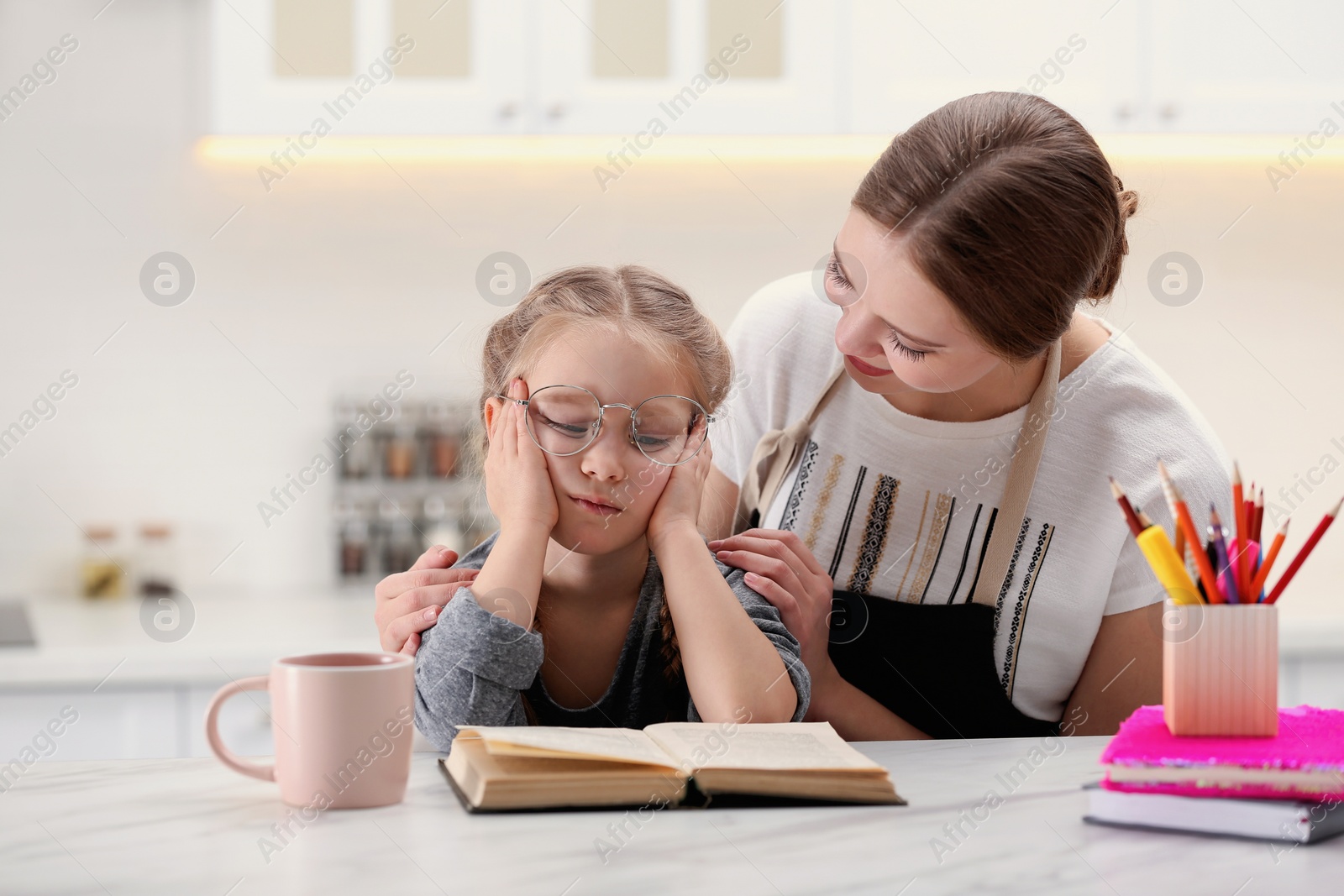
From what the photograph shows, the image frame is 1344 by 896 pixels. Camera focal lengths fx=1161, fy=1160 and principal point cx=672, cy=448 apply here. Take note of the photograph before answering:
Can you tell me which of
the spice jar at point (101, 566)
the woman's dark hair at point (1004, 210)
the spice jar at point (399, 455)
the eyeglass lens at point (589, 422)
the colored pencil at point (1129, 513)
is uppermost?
the woman's dark hair at point (1004, 210)

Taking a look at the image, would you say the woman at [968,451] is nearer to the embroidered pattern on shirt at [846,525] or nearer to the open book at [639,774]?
the embroidered pattern on shirt at [846,525]

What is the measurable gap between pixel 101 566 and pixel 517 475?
1.72 metres

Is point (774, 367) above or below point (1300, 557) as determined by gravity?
above

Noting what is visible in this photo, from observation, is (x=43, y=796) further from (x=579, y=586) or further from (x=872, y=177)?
(x=872, y=177)

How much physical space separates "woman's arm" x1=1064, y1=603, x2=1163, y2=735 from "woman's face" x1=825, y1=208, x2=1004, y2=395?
320mm

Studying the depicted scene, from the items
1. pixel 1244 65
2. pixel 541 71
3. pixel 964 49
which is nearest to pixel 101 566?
pixel 541 71

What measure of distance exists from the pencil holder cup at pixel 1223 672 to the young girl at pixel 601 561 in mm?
352

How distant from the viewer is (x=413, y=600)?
1.05m

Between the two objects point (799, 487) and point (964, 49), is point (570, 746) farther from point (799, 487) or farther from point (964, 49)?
point (964, 49)

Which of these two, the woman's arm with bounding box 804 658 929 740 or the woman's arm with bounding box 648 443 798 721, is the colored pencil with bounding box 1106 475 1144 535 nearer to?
the woman's arm with bounding box 648 443 798 721

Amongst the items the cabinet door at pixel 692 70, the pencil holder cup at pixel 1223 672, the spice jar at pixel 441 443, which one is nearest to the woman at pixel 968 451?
the pencil holder cup at pixel 1223 672

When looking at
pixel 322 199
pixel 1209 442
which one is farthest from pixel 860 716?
pixel 322 199

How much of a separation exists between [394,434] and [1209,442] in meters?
1.80

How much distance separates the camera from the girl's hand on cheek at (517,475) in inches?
42.9
